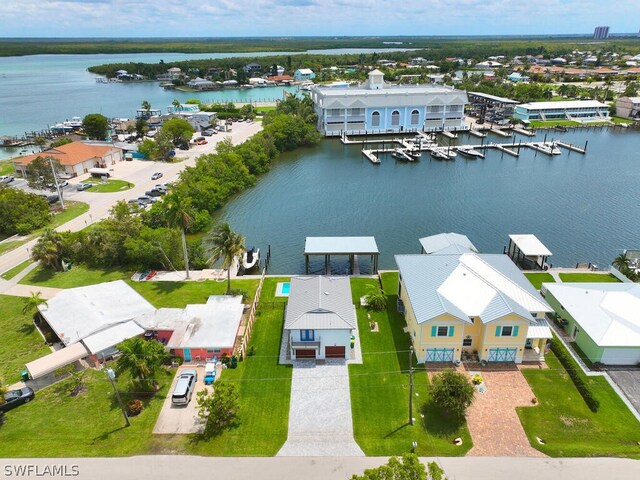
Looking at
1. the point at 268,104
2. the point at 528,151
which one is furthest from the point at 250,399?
the point at 268,104

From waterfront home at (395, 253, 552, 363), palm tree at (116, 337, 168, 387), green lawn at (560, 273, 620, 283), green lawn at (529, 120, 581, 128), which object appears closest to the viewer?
palm tree at (116, 337, 168, 387)

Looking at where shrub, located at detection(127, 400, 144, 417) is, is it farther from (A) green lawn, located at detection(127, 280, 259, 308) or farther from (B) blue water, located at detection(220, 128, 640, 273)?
(B) blue water, located at detection(220, 128, 640, 273)

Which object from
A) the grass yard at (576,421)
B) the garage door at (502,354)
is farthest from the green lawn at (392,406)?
the garage door at (502,354)

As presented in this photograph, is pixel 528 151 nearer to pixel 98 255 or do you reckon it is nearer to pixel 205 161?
pixel 205 161

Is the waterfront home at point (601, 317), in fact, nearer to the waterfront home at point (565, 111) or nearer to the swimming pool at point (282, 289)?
the swimming pool at point (282, 289)

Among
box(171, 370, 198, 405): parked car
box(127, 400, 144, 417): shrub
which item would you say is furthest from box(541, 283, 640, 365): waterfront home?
box(127, 400, 144, 417): shrub

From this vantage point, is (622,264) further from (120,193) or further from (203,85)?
(203,85)
